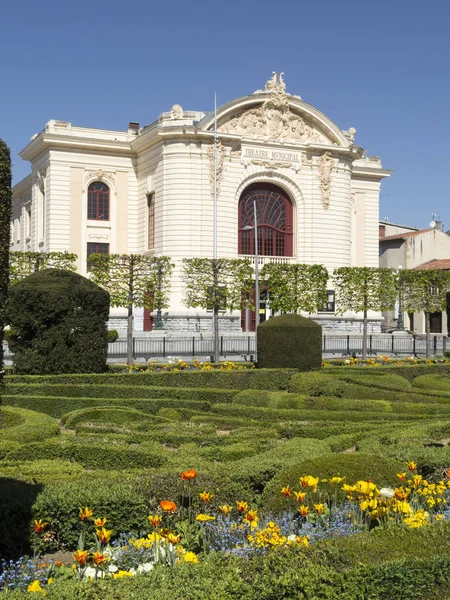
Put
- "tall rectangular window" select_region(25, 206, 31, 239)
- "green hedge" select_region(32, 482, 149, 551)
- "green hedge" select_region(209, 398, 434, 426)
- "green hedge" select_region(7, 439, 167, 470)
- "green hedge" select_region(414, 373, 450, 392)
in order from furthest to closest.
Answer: "tall rectangular window" select_region(25, 206, 31, 239), "green hedge" select_region(414, 373, 450, 392), "green hedge" select_region(209, 398, 434, 426), "green hedge" select_region(7, 439, 167, 470), "green hedge" select_region(32, 482, 149, 551)

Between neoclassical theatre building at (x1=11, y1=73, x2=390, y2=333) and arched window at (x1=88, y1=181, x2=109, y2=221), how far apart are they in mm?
64

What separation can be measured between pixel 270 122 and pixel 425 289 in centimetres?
1591

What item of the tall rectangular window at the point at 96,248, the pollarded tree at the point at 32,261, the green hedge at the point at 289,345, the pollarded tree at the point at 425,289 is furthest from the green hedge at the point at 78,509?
the tall rectangular window at the point at 96,248

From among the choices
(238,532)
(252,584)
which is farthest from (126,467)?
(252,584)

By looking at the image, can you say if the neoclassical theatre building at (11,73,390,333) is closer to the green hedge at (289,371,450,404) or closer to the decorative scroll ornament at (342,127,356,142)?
the decorative scroll ornament at (342,127,356,142)

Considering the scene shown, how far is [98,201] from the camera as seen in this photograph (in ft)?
155

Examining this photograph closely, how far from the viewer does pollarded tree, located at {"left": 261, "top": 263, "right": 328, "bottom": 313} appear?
122 feet

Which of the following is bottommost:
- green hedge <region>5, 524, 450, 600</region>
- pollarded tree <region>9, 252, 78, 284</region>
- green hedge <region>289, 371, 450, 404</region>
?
green hedge <region>5, 524, 450, 600</region>

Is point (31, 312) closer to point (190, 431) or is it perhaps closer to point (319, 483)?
point (190, 431)

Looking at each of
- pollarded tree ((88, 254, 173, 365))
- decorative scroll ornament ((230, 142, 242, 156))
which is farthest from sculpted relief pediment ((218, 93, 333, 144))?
pollarded tree ((88, 254, 173, 365))

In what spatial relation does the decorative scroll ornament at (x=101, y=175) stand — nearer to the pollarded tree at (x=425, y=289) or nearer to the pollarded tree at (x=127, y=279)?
the pollarded tree at (x=127, y=279)

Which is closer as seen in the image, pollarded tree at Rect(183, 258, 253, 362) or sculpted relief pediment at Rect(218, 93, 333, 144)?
pollarded tree at Rect(183, 258, 253, 362)

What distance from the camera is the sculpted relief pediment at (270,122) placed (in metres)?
45.6

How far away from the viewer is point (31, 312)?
18.9 metres
